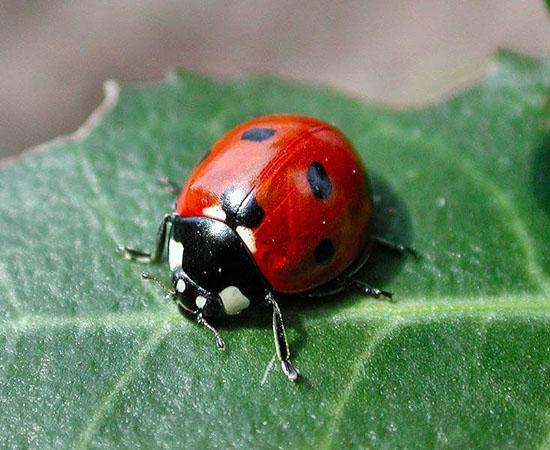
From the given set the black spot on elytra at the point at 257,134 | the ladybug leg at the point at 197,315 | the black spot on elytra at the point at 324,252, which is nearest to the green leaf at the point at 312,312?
the ladybug leg at the point at 197,315

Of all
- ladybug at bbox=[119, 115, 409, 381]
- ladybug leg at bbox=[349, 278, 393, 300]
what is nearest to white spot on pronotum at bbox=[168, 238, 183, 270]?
ladybug at bbox=[119, 115, 409, 381]

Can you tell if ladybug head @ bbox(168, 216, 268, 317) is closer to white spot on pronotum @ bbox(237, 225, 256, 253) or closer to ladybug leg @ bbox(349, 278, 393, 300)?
white spot on pronotum @ bbox(237, 225, 256, 253)

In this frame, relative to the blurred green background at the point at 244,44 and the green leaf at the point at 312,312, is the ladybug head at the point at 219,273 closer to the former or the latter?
the green leaf at the point at 312,312

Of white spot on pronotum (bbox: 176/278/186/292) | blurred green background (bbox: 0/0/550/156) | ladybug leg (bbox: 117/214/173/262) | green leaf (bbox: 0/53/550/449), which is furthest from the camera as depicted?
blurred green background (bbox: 0/0/550/156)

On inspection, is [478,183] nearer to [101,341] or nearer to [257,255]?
[257,255]

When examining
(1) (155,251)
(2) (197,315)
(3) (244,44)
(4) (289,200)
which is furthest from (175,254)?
(3) (244,44)

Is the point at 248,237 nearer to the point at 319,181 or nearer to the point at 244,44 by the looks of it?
the point at 319,181
